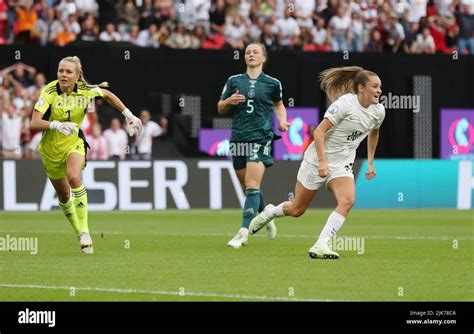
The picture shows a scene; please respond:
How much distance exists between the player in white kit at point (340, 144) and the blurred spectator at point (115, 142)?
38.1ft

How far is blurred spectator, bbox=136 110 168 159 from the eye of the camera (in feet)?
83.5

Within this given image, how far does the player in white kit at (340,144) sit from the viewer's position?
43.5ft

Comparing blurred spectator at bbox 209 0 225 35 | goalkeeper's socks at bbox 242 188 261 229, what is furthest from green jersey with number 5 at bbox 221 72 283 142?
blurred spectator at bbox 209 0 225 35

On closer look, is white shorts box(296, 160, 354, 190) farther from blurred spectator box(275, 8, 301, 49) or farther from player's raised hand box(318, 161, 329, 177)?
blurred spectator box(275, 8, 301, 49)

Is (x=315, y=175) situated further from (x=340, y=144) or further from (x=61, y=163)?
(x=61, y=163)

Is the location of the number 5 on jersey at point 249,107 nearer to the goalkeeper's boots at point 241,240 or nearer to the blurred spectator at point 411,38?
the goalkeeper's boots at point 241,240

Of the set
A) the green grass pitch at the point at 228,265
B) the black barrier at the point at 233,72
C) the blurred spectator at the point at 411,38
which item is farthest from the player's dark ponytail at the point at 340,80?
the blurred spectator at the point at 411,38

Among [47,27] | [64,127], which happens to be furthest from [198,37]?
[64,127]

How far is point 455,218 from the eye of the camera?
23.5 meters

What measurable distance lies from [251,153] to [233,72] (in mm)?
10462

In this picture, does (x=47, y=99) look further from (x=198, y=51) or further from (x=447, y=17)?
(x=447, y=17)

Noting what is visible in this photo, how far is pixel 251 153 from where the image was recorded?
1564 centimetres
